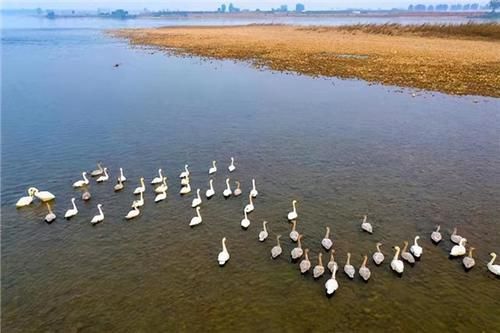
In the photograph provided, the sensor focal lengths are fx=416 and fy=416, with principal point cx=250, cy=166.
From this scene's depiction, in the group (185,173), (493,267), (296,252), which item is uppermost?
(185,173)

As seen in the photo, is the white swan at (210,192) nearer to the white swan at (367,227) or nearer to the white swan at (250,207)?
the white swan at (250,207)

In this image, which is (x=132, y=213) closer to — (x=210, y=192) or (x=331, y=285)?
(x=210, y=192)

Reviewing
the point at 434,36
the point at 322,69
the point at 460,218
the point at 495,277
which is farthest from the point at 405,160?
the point at 434,36

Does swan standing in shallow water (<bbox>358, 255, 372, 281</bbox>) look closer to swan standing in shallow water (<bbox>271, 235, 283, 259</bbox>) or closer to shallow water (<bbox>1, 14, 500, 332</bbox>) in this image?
shallow water (<bbox>1, 14, 500, 332</bbox>)

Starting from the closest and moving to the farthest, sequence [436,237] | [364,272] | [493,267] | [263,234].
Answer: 1. [364,272]
2. [493,267]
3. [436,237]
4. [263,234]

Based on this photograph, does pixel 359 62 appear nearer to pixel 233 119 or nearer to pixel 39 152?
A: pixel 233 119

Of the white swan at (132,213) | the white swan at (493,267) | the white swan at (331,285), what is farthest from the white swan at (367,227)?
the white swan at (132,213)

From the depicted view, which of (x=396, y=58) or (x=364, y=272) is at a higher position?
(x=396, y=58)

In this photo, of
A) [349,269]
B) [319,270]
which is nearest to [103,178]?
[319,270]
